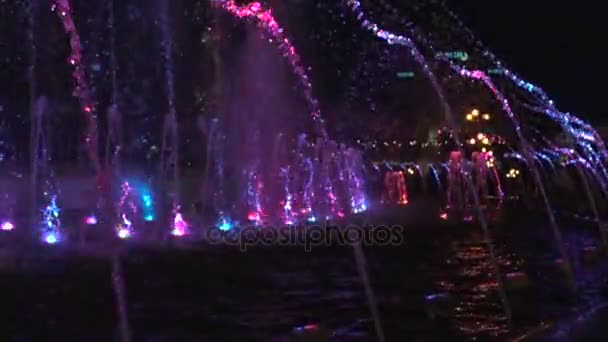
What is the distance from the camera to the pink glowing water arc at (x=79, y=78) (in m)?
22.8

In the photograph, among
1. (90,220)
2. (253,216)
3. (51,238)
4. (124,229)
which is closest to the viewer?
(51,238)

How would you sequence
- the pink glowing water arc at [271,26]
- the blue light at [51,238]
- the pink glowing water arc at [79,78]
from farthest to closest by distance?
the pink glowing water arc at [271,26], the pink glowing water arc at [79,78], the blue light at [51,238]

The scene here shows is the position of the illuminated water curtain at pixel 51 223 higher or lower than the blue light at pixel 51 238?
higher

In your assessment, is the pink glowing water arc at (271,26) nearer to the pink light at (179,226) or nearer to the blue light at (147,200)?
the blue light at (147,200)

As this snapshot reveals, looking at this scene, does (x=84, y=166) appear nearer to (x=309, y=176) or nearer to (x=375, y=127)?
(x=309, y=176)

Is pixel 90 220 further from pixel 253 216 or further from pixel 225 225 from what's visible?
pixel 253 216

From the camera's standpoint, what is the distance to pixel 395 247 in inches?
645

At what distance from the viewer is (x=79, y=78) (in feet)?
81.9

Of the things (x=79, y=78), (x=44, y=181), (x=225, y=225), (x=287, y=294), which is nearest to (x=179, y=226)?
(x=225, y=225)

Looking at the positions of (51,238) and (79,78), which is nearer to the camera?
(51,238)

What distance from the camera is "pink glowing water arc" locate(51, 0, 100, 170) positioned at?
74.8 feet

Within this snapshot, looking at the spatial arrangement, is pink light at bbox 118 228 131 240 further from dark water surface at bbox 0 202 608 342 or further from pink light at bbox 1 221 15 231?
pink light at bbox 1 221 15 231

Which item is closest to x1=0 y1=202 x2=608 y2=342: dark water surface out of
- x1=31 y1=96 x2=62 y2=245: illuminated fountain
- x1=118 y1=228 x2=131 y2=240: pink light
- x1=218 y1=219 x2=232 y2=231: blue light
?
x1=118 y1=228 x2=131 y2=240: pink light

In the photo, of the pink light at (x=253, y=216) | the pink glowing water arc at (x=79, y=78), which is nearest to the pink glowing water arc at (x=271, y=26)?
the pink glowing water arc at (x=79, y=78)
